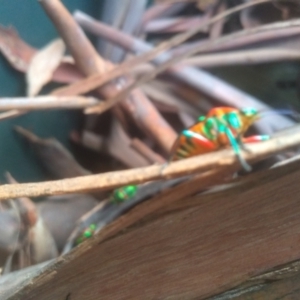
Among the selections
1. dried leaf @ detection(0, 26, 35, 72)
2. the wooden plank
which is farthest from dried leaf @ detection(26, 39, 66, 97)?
the wooden plank

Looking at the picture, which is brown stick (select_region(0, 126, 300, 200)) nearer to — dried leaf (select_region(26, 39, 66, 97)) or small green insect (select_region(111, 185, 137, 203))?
small green insect (select_region(111, 185, 137, 203))

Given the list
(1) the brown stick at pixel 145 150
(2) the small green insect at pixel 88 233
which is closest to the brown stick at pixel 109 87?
(1) the brown stick at pixel 145 150

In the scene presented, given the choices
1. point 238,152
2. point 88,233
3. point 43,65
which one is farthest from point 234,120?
point 43,65

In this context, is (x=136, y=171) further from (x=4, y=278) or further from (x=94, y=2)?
(x=94, y=2)

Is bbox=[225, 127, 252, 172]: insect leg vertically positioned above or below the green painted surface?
below

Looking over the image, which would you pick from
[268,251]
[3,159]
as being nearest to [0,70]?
[3,159]

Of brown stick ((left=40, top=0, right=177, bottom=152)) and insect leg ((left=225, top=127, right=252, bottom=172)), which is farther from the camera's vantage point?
brown stick ((left=40, top=0, right=177, bottom=152))
